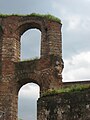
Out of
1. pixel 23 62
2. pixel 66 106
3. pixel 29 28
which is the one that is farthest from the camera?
pixel 29 28

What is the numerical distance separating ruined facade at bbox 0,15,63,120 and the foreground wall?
672 cm

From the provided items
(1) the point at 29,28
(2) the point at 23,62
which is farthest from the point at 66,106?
(1) the point at 29,28

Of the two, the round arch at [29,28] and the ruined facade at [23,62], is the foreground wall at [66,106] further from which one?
the round arch at [29,28]

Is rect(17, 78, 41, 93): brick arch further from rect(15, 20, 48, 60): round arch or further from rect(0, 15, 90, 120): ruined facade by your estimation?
rect(15, 20, 48, 60): round arch

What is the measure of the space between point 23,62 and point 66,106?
8915 mm

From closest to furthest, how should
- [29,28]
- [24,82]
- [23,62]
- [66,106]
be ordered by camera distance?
[66,106] → [23,62] → [24,82] → [29,28]

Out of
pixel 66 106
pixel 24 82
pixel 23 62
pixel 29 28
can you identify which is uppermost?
pixel 29 28

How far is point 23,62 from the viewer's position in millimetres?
22109

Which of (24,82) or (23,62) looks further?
(24,82)

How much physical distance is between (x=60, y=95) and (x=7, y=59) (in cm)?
888

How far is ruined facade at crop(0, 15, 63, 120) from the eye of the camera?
21109 millimetres

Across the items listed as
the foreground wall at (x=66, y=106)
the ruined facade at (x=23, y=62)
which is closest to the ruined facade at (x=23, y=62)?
the ruined facade at (x=23, y=62)

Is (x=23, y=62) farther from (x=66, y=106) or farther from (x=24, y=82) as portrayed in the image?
(x=66, y=106)

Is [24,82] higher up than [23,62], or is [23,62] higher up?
[23,62]
